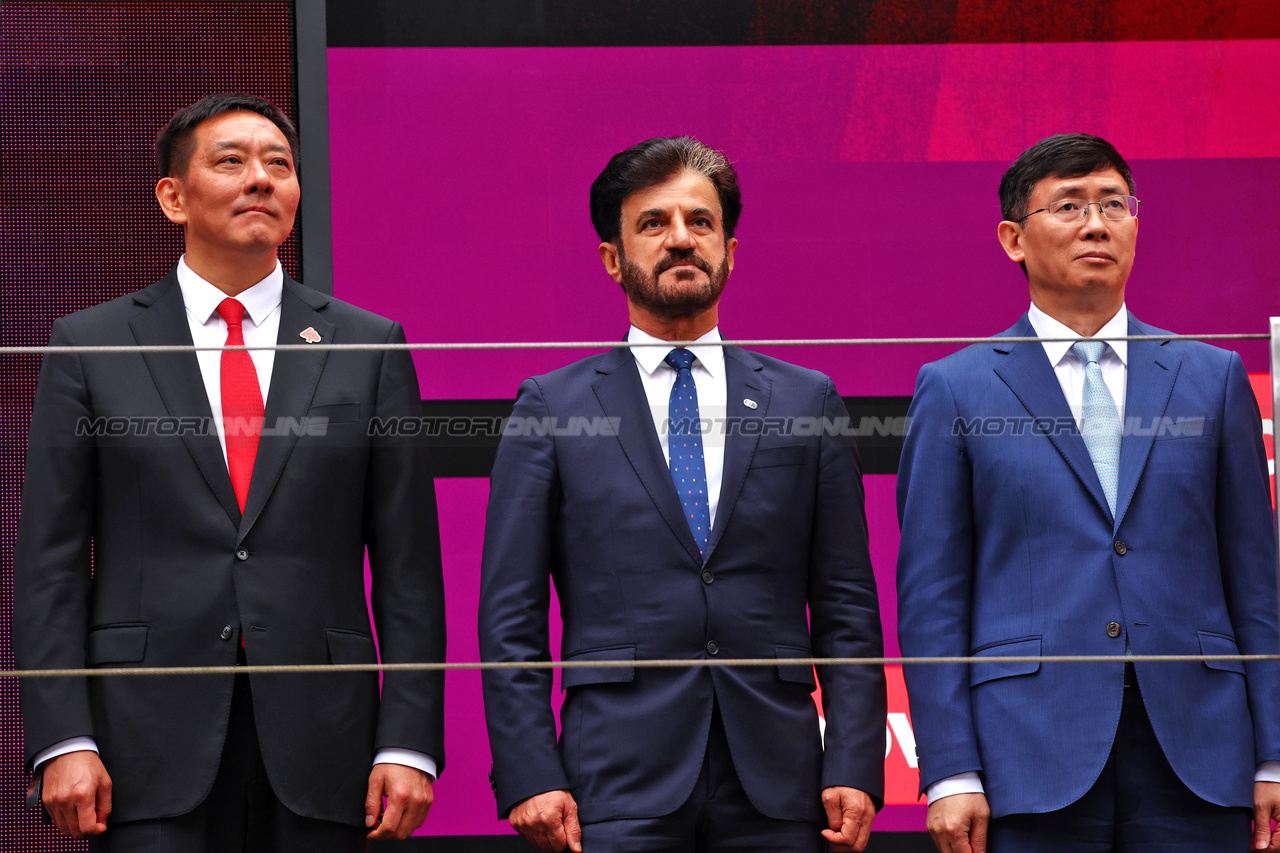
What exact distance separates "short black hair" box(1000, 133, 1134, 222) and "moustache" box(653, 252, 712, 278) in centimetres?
54

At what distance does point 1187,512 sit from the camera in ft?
5.93

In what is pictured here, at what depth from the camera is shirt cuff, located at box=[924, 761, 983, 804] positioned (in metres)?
1.78

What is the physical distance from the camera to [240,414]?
1.79 m

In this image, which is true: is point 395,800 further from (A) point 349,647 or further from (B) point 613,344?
(B) point 613,344

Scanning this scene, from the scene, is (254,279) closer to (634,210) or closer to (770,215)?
(634,210)

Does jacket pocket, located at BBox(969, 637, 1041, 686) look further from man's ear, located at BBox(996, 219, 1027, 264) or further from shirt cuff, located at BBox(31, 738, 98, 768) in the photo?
shirt cuff, located at BBox(31, 738, 98, 768)

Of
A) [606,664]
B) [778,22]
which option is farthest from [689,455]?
[778,22]

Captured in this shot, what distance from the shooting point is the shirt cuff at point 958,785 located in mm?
1778

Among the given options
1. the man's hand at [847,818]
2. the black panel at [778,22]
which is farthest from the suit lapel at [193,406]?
the black panel at [778,22]

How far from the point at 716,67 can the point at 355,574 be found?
1807 millimetres

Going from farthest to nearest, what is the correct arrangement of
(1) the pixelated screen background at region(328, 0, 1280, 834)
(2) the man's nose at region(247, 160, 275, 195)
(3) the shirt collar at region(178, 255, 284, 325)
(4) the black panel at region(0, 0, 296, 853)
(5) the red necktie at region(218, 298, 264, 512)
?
1. (1) the pixelated screen background at region(328, 0, 1280, 834)
2. (4) the black panel at region(0, 0, 296, 853)
3. (2) the man's nose at region(247, 160, 275, 195)
4. (3) the shirt collar at region(178, 255, 284, 325)
5. (5) the red necktie at region(218, 298, 264, 512)

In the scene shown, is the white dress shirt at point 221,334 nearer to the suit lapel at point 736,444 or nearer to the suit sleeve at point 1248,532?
the suit lapel at point 736,444

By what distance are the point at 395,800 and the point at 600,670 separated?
32 cm

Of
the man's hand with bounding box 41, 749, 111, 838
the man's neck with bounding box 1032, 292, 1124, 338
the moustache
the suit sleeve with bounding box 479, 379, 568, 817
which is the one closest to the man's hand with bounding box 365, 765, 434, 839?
the suit sleeve with bounding box 479, 379, 568, 817
